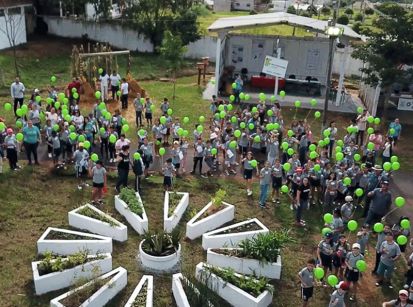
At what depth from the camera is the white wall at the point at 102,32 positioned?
3098 centimetres

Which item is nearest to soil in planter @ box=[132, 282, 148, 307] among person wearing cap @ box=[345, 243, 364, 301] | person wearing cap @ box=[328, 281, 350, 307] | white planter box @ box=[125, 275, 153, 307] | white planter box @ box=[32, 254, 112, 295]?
white planter box @ box=[125, 275, 153, 307]

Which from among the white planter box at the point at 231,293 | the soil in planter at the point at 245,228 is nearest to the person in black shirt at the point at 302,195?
the soil in planter at the point at 245,228

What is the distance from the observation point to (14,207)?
43.2 feet

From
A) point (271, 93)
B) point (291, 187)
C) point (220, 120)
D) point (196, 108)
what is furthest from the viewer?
point (271, 93)

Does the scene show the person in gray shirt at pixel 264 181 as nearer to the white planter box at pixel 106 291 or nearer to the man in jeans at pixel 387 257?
the man in jeans at pixel 387 257

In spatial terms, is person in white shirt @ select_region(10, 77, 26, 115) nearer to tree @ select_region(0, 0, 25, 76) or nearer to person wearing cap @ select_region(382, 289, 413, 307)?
tree @ select_region(0, 0, 25, 76)

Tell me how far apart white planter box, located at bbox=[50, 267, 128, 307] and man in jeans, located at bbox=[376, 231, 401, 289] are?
5.80 m

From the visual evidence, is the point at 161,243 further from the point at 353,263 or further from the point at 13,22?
the point at 13,22

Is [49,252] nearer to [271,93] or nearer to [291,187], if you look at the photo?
[291,187]

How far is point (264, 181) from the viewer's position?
44.0ft

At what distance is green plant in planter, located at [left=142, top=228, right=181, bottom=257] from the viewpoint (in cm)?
1091

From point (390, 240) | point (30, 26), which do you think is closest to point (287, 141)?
point (390, 240)

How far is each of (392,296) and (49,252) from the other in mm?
7830

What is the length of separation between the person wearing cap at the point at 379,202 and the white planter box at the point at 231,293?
14.2 feet
